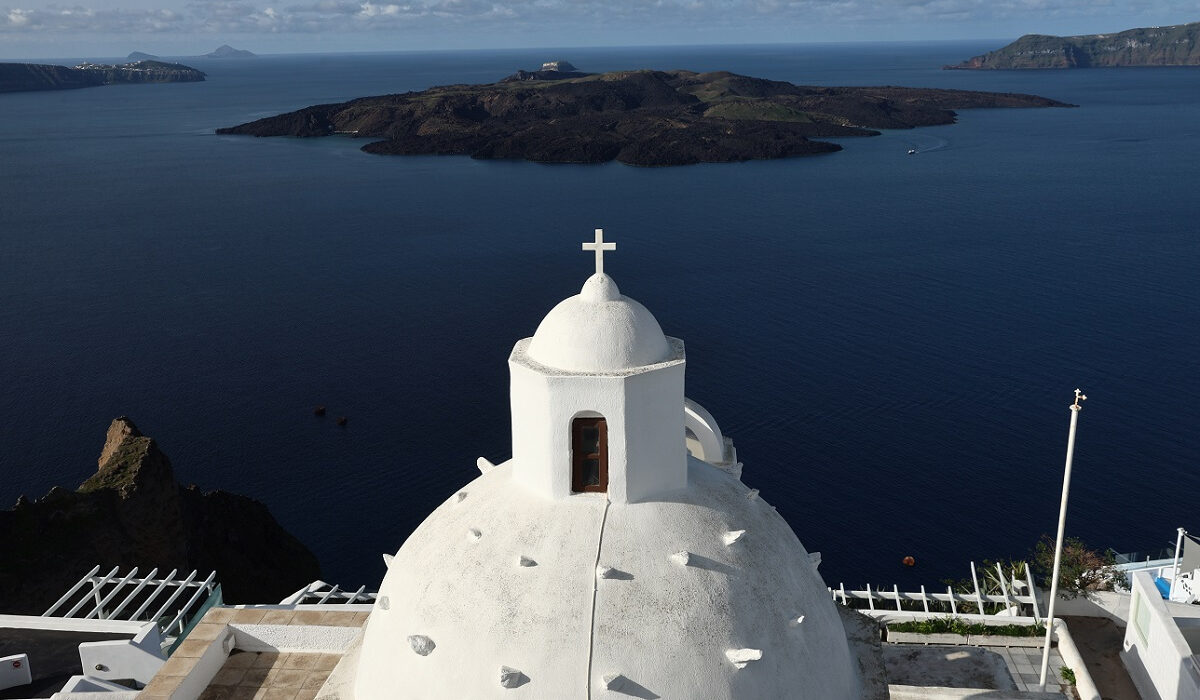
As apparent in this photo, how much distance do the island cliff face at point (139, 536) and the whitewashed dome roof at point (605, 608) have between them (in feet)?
106

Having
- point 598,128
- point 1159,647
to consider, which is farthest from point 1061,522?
point 598,128

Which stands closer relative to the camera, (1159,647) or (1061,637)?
(1159,647)

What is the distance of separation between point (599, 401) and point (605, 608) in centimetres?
284

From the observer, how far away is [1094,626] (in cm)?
2414

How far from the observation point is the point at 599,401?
45.4ft

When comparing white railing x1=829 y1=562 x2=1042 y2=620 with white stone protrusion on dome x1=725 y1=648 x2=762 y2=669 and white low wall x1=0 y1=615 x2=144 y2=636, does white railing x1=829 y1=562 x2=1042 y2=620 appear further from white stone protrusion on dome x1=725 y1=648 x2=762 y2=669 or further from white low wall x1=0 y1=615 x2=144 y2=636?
white low wall x1=0 y1=615 x2=144 y2=636

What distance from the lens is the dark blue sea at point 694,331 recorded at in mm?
53344

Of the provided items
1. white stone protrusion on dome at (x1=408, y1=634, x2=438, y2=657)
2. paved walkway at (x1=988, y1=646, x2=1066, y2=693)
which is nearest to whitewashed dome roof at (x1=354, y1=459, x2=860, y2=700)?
white stone protrusion on dome at (x1=408, y1=634, x2=438, y2=657)

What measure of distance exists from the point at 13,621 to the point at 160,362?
51023 mm

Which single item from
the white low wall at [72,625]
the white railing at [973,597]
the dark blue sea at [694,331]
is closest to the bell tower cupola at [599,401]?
the white railing at [973,597]

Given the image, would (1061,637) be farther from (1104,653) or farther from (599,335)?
(599,335)

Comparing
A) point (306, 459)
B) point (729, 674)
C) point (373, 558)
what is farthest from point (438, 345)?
point (729, 674)

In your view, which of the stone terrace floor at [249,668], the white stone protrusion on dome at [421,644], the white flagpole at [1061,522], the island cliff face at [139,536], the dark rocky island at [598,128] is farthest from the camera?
the dark rocky island at [598,128]

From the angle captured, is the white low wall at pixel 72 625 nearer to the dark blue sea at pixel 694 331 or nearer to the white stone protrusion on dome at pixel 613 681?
the white stone protrusion on dome at pixel 613 681
